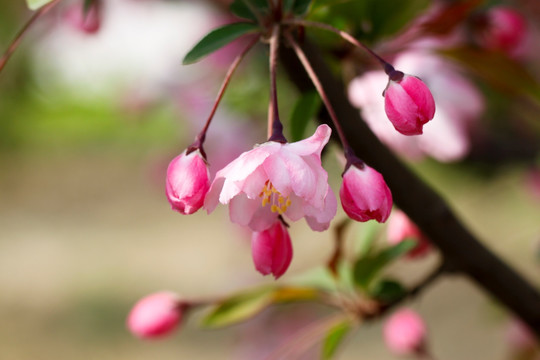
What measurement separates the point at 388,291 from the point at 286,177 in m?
0.37

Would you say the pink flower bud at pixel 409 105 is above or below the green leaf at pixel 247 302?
above

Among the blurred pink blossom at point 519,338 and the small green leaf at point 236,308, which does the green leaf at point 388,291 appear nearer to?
the small green leaf at point 236,308

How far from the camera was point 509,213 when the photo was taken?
3.96 meters

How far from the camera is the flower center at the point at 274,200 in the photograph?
0.43 m

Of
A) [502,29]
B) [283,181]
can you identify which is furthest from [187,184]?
[502,29]

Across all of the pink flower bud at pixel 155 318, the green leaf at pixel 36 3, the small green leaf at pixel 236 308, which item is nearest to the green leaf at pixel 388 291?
the small green leaf at pixel 236 308

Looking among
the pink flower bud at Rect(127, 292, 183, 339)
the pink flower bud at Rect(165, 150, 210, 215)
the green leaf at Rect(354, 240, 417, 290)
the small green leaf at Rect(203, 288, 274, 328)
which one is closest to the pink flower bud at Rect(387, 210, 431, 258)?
the green leaf at Rect(354, 240, 417, 290)

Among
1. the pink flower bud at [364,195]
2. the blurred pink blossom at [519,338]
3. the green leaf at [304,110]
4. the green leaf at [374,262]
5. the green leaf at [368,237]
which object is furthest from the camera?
the blurred pink blossom at [519,338]

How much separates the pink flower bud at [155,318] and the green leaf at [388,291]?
221mm

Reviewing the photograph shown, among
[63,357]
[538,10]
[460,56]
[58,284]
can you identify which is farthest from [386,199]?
[58,284]

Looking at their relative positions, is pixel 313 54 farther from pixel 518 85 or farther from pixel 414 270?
pixel 414 270

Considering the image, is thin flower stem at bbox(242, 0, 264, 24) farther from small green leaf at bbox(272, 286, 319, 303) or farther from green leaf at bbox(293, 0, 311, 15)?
small green leaf at bbox(272, 286, 319, 303)

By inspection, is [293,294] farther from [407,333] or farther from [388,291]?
[407,333]

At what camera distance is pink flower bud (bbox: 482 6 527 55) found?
2.37 feet
